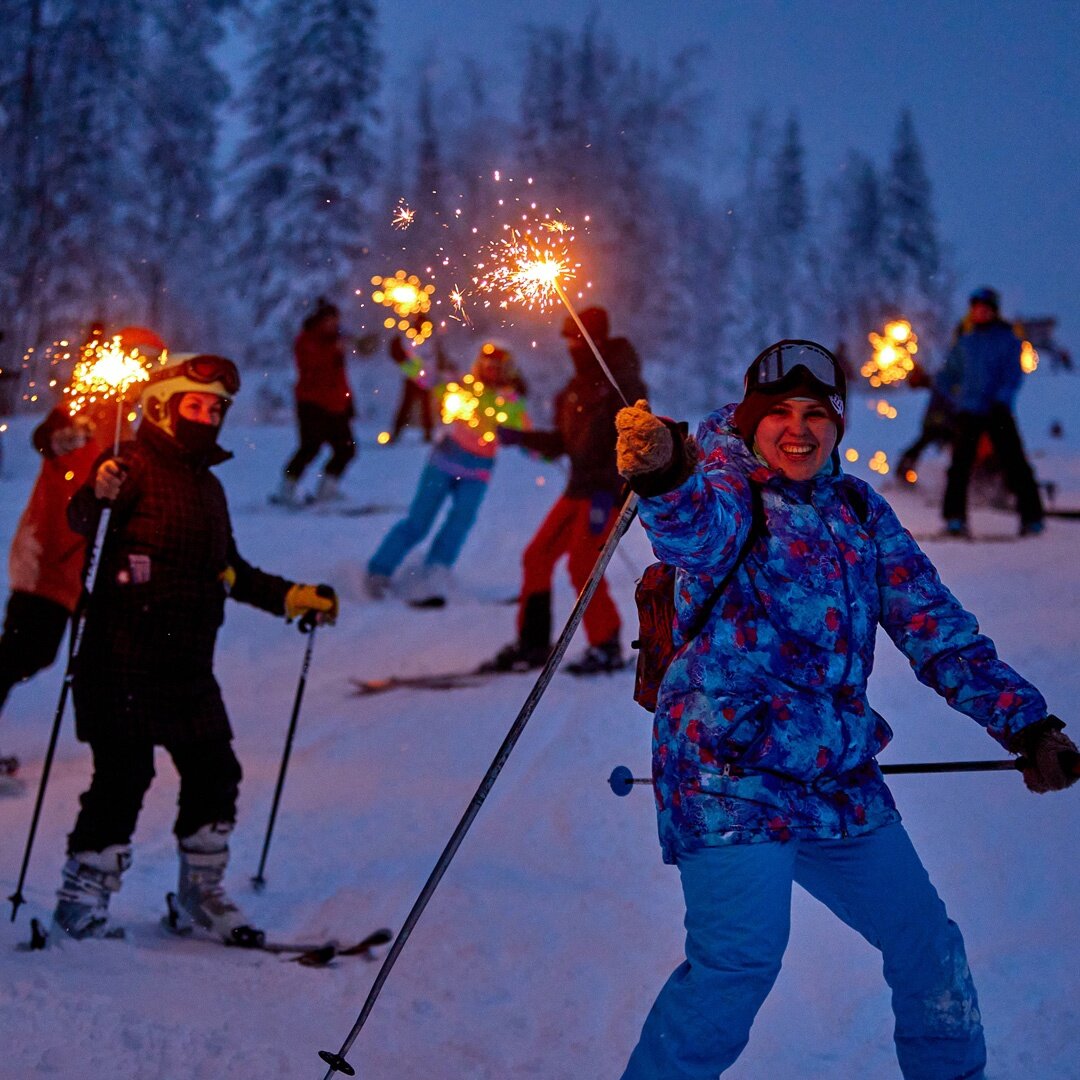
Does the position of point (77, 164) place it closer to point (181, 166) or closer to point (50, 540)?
point (181, 166)

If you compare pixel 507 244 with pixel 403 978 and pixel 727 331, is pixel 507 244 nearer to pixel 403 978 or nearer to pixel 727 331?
pixel 403 978

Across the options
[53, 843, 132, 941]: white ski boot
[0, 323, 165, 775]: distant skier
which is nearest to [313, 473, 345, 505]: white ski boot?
[0, 323, 165, 775]: distant skier

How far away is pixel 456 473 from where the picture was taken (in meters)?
10.8

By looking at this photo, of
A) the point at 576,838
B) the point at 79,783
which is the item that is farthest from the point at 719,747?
the point at 79,783

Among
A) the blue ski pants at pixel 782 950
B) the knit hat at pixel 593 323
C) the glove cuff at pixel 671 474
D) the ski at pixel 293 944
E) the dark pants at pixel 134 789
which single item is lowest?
the ski at pixel 293 944

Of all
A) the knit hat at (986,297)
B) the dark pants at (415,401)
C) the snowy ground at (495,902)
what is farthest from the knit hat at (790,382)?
the dark pants at (415,401)

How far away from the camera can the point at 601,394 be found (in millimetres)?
7836

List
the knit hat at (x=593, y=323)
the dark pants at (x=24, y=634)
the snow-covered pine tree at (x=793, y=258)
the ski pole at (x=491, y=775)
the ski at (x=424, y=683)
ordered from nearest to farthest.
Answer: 1. the ski pole at (x=491, y=775)
2. the dark pants at (x=24, y=634)
3. the knit hat at (x=593, y=323)
4. the ski at (x=424, y=683)
5. the snow-covered pine tree at (x=793, y=258)

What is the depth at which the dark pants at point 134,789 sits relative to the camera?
14.6ft

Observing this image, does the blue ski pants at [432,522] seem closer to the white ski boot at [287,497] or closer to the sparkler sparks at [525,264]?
the white ski boot at [287,497]

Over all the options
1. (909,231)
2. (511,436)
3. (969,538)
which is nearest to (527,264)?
(511,436)

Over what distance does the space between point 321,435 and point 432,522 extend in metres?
2.89

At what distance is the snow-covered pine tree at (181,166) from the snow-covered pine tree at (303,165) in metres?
1.37

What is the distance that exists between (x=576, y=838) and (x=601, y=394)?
331cm
